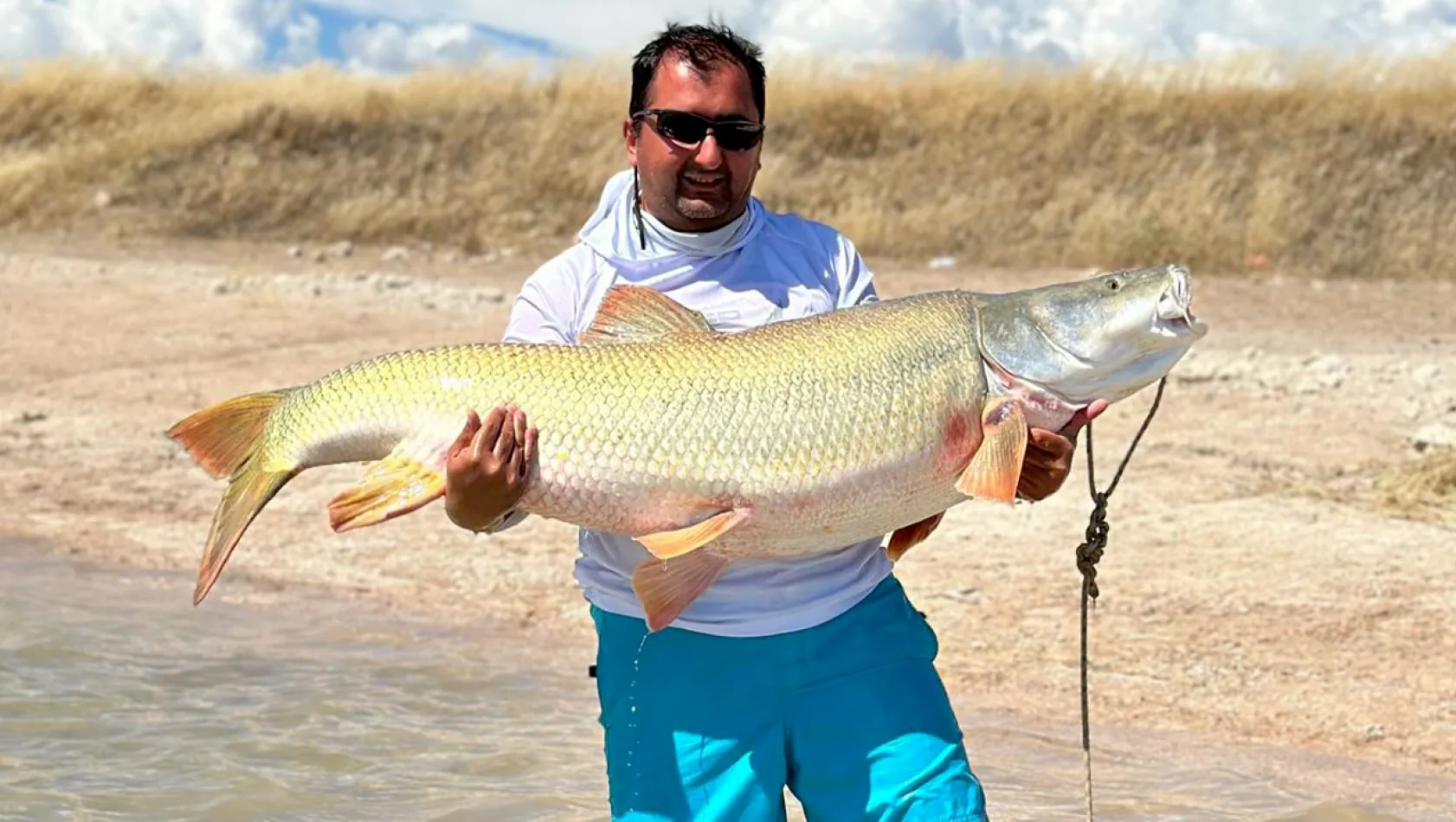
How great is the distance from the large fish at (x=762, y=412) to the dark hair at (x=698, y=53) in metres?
0.45

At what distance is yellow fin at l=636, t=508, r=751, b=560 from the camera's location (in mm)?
2982

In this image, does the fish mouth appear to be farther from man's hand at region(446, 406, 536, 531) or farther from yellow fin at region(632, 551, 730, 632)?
man's hand at region(446, 406, 536, 531)

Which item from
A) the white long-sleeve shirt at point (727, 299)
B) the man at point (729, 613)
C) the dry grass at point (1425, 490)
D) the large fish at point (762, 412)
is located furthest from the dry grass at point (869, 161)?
the large fish at point (762, 412)

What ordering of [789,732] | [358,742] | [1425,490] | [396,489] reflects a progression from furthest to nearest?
[1425,490]
[358,742]
[789,732]
[396,489]

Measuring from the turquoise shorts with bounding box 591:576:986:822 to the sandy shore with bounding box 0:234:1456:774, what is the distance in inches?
112

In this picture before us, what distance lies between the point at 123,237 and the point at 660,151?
14.8 meters

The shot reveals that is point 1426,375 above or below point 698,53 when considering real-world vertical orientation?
below

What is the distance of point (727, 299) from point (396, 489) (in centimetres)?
72

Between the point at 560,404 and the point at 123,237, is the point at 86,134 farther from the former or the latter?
the point at 560,404

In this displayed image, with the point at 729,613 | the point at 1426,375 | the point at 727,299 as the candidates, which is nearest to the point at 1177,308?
the point at 727,299

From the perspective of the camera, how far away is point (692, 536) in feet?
9.84

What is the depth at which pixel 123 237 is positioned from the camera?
16938 mm

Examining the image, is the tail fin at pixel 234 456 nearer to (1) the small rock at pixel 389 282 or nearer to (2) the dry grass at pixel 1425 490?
(2) the dry grass at pixel 1425 490

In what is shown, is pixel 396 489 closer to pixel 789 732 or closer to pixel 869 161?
pixel 789 732
